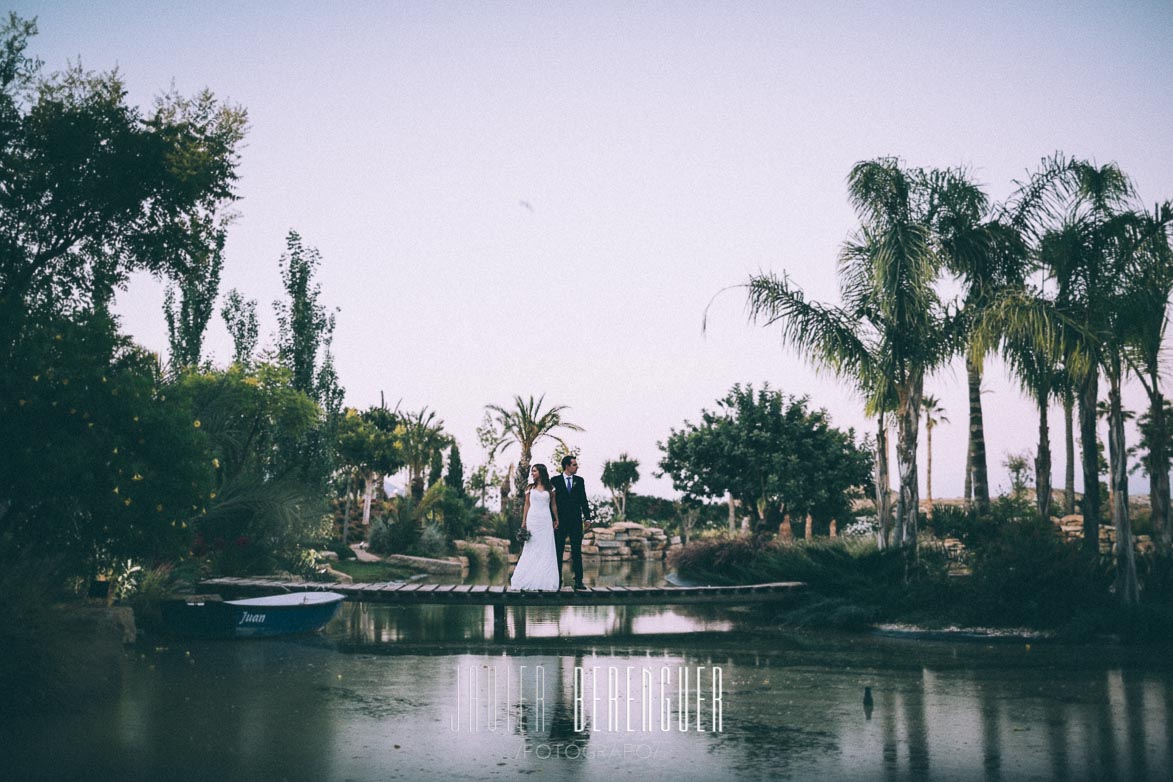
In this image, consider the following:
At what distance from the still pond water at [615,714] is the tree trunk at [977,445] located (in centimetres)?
1614

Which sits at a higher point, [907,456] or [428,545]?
[907,456]

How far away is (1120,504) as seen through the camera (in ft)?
47.0

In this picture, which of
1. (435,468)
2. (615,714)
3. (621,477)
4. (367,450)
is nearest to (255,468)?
(615,714)

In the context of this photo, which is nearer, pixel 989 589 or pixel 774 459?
pixel 989 589

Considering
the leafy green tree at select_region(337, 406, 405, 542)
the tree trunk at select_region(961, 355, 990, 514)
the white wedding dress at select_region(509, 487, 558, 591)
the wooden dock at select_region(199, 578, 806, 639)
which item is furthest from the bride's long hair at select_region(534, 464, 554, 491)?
the leafy green tree at select_region(337, 406, 405, 542)

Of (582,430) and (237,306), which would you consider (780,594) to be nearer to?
(237,306)

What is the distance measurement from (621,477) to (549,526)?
50.5m

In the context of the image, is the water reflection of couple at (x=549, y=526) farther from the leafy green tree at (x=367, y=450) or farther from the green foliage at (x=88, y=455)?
the leafy green tree at (x=367, y=450)

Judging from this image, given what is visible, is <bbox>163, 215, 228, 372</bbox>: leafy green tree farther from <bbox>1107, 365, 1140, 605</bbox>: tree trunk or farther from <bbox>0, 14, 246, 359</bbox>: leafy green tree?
<bbox>1107, 365, 1140, 605</bbox>: tree trunk

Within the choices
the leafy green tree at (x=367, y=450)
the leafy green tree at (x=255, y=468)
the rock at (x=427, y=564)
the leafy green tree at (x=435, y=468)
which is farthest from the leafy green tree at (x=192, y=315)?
the leafy green tree at (x=435, y=468)

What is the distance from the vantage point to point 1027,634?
13.6m

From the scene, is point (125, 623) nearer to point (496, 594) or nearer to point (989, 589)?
point (496, 594)

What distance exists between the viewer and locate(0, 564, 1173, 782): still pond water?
21.1 feet

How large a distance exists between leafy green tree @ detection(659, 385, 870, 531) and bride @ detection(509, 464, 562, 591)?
20146 millimetres
